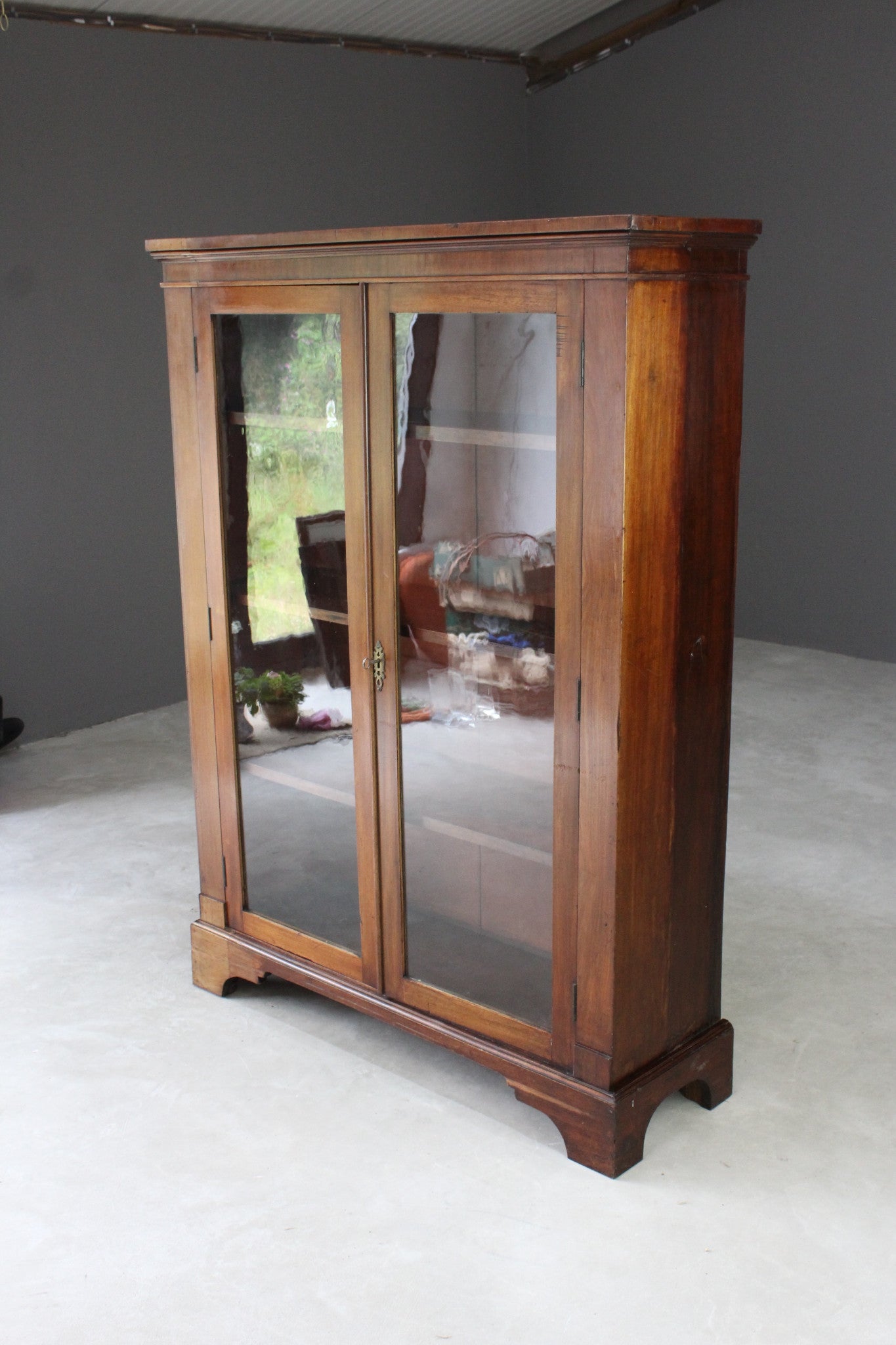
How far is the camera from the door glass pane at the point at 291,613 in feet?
8.51

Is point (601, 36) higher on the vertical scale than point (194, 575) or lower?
higher

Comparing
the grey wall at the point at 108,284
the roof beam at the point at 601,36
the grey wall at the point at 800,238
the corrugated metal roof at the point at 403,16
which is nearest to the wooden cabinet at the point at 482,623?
the grey wall at the point at 108,284

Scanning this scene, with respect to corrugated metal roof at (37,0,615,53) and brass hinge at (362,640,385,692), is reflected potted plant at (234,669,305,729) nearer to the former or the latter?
brass hinge at (362,640,385,692)

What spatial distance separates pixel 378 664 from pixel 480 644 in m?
0.22

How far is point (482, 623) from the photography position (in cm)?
247

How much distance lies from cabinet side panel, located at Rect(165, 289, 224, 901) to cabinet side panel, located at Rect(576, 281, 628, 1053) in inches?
38.5

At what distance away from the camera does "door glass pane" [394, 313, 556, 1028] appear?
7.44 ft

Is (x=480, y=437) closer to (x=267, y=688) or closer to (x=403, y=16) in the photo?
(x=267, y=688)

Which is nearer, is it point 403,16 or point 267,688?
point 267,688

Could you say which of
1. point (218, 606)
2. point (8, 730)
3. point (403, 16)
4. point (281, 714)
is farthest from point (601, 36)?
point (281, 714)

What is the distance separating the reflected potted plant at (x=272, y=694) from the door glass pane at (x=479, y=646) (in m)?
0.33

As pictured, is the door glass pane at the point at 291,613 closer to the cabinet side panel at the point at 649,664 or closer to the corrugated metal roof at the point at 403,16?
the cabinet side panel at the point at 649,664

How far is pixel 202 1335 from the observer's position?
2027 millimetres

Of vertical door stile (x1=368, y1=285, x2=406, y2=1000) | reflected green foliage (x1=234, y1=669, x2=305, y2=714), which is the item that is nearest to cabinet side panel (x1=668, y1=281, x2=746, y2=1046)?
vertical door stile (x1=368, y1=285, x2=406, y2=1000)
